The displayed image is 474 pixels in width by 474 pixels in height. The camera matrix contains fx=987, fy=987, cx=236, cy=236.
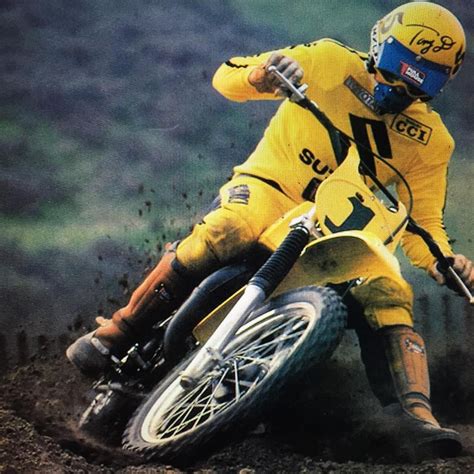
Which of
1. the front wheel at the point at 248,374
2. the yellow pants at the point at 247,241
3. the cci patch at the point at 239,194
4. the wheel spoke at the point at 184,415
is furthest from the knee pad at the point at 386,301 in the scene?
the wheel spoke at the point at 184,415

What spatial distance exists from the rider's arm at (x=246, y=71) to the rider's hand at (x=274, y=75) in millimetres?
25

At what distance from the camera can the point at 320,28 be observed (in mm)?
4426

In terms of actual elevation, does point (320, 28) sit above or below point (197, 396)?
above

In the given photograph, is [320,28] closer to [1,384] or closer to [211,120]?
[211,120]

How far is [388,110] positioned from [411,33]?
34 centimetres

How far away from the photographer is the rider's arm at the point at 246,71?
165 inches

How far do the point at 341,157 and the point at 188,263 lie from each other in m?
0.78

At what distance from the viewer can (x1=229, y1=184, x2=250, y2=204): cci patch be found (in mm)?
4160

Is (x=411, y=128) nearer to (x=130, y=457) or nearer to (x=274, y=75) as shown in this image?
(x=274, y=75)

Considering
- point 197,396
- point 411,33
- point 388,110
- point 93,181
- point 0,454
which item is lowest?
point 0,454

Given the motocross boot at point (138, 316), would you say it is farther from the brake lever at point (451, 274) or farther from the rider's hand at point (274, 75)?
the brake lever at point (451, 274)

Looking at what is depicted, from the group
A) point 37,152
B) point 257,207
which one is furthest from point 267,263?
point 37,152

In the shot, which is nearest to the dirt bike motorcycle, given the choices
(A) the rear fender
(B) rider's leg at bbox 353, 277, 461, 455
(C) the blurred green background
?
(A) the rear fender

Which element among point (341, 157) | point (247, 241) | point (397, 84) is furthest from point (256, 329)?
point (397, 84)
